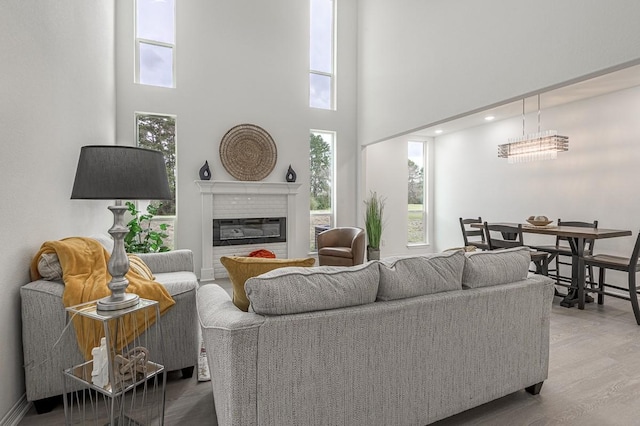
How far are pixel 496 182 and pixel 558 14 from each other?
3451 mm

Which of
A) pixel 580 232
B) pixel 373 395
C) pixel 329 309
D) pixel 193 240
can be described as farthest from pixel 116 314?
pixel 580 232

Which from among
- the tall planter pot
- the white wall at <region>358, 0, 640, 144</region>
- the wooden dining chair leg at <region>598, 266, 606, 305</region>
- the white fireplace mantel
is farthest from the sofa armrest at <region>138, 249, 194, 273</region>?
the wooden dining chair leg at <region>598, 266, 606, 305</region>

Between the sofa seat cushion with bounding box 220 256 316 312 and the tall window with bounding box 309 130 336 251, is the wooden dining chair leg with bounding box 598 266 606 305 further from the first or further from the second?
the sofa seat cushion with bounding box 220 256 316 312

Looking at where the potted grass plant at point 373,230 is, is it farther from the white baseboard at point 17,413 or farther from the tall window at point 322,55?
the white baseboard at point 17,413

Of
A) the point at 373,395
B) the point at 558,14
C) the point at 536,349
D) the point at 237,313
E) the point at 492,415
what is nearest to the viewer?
the point at 237,313

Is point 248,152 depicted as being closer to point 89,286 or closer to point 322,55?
point 322,55

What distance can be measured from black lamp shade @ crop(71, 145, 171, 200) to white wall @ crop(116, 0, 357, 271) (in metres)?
3.56

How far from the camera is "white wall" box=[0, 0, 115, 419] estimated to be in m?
1.78

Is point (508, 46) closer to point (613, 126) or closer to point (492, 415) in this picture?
point (613, 126)

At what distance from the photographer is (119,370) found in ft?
5.24

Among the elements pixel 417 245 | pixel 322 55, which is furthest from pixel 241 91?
pixel 417 245

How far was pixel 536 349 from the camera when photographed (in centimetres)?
200

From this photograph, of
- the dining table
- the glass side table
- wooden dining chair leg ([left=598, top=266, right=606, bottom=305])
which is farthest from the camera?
wooden dining chair leg ([left=598, top=266, right=606, bottom=305])

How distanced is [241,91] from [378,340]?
4.86 metres
